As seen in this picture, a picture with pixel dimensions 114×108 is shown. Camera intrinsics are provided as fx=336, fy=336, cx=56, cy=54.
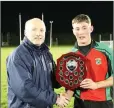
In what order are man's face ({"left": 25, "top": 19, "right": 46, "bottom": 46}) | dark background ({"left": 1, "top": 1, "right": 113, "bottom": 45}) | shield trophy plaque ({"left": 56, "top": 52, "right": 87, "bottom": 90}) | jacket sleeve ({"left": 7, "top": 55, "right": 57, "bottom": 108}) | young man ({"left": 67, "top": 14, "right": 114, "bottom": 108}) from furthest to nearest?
1. dark background ({"left": 1, "top": 1, "right": 113, "bottom": 45})
2. young man ({"left": 67, "top": 14, "right": 114, "bottom": 108})
3. shield trophy plaque ({"left": 56, "top": 52, "right": 87, "bottom": 90})
4. man's face ({"left": 25, "top": 19, "right": 46, "bottom": 46})
5. jacket sleeve ({"left": 7, "top": 55, "right": 57, "bottom": 108})

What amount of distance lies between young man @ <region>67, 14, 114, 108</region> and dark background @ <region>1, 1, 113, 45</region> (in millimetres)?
26223

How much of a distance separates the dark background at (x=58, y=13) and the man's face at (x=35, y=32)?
26.5m

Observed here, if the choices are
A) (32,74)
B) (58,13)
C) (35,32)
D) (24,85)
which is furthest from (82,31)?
(58,13)

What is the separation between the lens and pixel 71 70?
8.63 feet

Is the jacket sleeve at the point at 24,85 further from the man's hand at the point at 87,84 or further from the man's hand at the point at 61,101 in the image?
the man's hand at the point at 87,84

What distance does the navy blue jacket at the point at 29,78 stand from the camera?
2387 millimetres

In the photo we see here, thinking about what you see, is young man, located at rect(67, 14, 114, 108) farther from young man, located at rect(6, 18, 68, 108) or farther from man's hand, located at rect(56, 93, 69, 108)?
young man, located at rect(6, 18, 68, 108)

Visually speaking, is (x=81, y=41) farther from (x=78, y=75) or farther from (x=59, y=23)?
(x=59, y=23)

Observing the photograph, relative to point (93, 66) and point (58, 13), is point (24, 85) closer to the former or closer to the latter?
point (93, 66)

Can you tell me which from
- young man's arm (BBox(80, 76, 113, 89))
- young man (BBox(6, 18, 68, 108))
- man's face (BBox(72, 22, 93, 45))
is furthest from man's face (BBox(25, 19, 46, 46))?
young man's arm (BBox(80, 76, 113, 89))

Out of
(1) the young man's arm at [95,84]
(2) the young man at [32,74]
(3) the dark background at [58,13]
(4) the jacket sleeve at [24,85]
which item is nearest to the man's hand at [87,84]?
(1) the young man's arm at [95,84]

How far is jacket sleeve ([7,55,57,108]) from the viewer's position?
2377 mm

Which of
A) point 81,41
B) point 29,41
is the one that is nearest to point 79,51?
point 81,41

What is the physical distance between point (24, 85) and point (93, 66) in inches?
26.4
